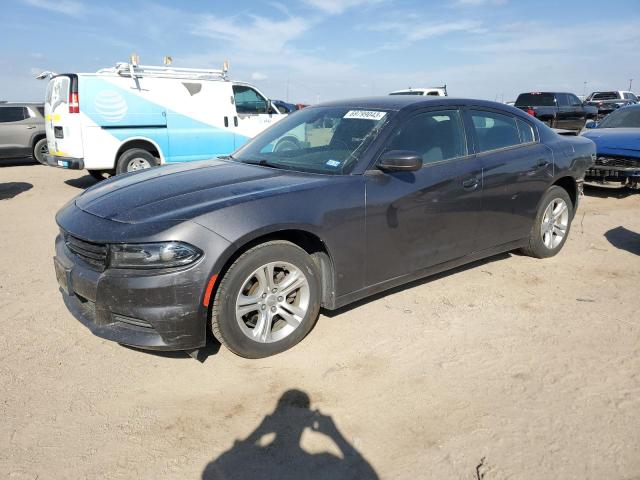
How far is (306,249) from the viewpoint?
3.39 metres

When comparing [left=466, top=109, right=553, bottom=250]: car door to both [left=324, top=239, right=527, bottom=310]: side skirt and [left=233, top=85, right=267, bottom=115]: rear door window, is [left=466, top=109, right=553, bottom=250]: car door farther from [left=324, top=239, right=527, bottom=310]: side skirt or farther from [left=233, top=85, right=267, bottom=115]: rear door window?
[left=233, top=85, right=267, bottom=115]: rear door window

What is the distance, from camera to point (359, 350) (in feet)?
10.9

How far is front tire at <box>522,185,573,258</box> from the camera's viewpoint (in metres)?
4.97

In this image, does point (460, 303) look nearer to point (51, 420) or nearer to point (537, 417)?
point (537, 417)

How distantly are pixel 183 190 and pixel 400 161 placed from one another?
1.47 metres

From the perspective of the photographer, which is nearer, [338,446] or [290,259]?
[338,446]

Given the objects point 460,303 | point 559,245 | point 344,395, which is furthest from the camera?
point 559,245

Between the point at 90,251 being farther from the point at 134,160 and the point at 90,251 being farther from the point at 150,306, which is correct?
the point at 134,160

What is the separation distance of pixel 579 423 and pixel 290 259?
1841mm

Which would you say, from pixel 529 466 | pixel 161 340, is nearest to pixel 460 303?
pixel 529 466

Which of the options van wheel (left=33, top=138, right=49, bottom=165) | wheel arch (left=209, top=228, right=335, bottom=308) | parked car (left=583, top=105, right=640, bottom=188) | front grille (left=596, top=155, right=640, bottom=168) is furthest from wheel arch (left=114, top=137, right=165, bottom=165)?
front grille (left=596, top=155, right=640, bottom=168)

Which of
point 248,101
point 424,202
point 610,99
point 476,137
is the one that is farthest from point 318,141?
point 610,99

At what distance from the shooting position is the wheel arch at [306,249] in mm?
2955

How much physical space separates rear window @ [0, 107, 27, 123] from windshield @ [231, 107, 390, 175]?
1104 cm
